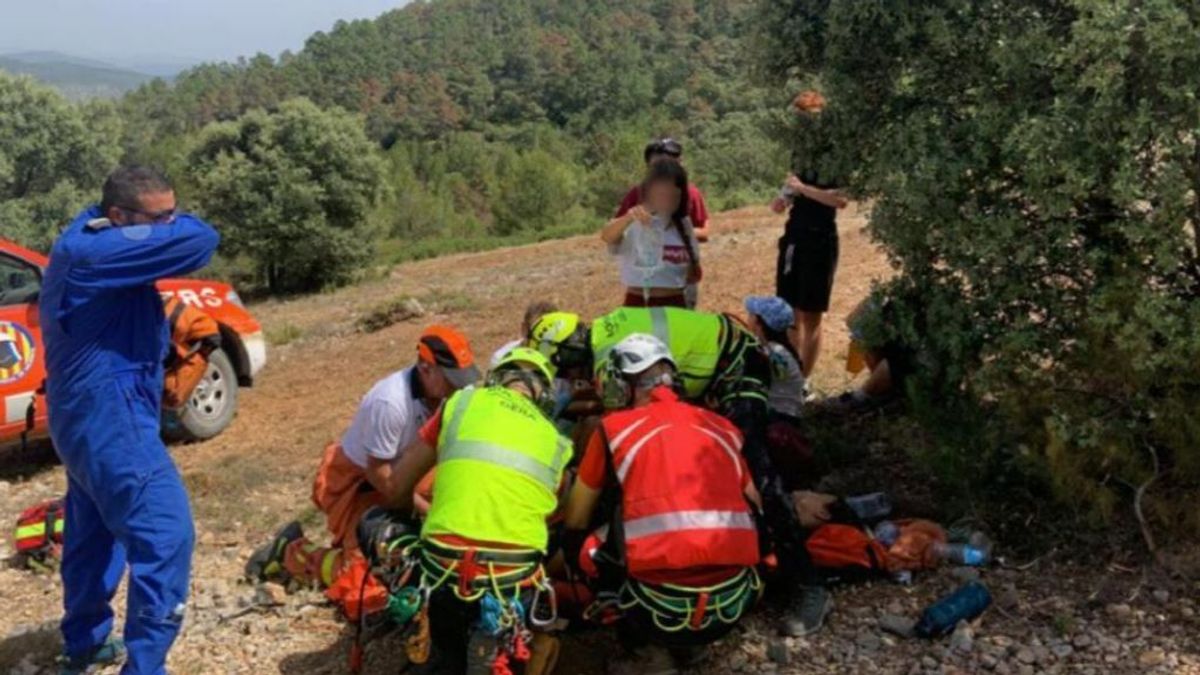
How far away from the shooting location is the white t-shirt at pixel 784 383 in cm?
496

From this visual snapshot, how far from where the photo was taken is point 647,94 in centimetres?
9100

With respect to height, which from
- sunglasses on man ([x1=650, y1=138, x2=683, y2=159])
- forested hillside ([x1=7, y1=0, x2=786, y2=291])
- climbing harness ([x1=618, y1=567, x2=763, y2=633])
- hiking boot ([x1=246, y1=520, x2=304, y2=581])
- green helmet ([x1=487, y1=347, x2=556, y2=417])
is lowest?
forested hillside ([x1=7, y1=0, x2=786, y2=291])

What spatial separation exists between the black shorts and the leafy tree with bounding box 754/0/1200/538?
119 centimetres

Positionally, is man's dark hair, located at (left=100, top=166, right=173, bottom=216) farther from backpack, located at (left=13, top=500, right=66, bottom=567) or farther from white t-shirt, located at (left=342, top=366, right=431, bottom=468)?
backpack, located at (left=13, top=500, right=66, bottom=567)

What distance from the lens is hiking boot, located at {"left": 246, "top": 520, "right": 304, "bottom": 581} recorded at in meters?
5.22

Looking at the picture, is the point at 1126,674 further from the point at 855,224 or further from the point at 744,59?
the point at 855,224

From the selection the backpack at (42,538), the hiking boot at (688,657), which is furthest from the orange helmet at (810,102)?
the backpack at (42,538)

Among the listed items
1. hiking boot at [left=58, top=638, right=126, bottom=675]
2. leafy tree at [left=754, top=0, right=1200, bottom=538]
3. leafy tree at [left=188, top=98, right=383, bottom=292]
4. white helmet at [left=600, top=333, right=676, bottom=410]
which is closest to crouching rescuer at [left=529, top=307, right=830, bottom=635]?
white helmet at [left=600, top=333, right=676, bottom=410]

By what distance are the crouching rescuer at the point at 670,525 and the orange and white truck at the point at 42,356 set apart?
4314 millimetres

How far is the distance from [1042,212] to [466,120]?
9477 centimetres

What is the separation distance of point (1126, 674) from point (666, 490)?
163 cm

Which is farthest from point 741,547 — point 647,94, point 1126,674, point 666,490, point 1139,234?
point 647,94

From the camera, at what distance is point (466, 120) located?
9538 centimetres

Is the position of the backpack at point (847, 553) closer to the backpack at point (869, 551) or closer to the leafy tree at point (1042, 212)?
the backpack at point (869, 551)
